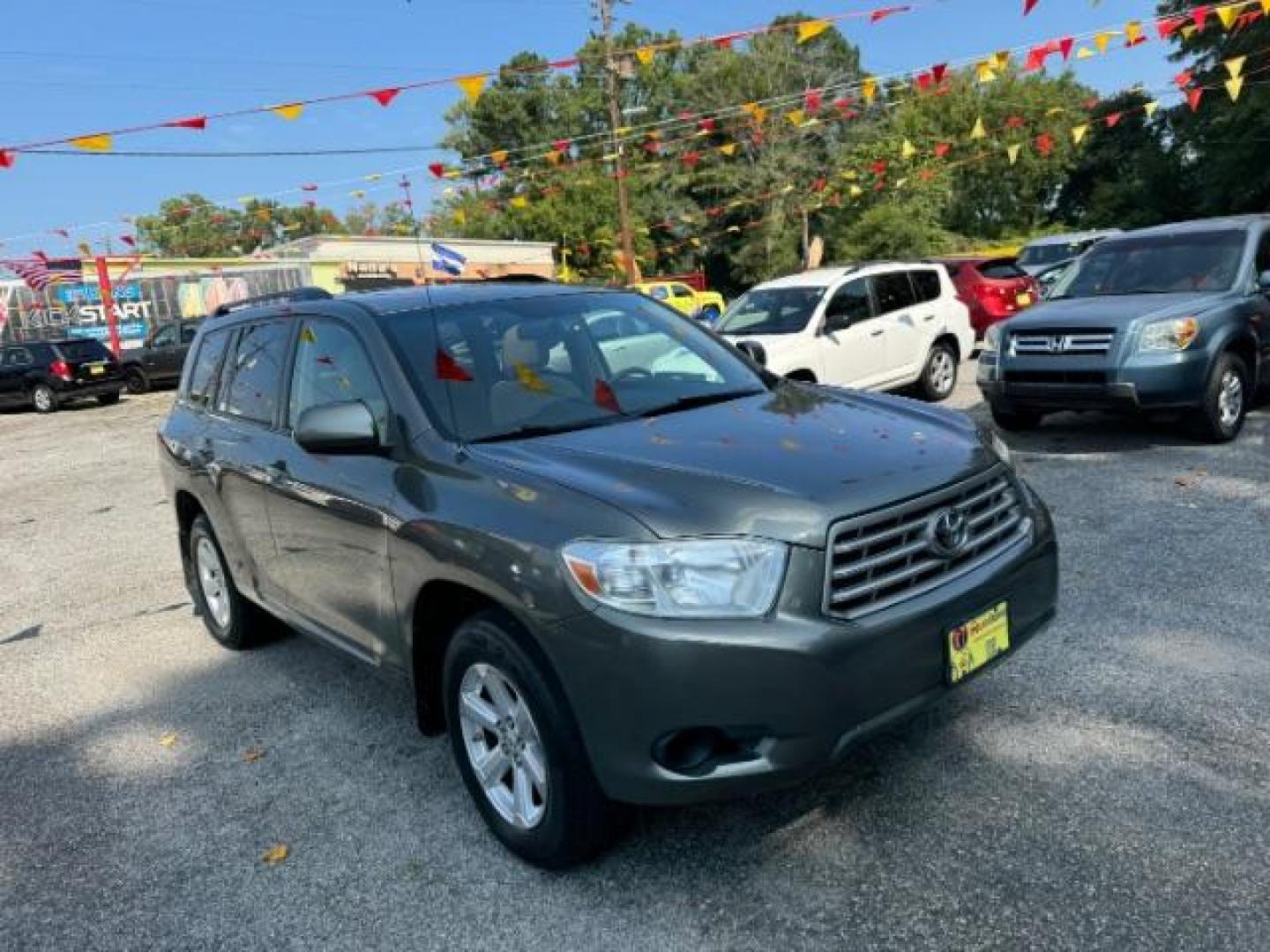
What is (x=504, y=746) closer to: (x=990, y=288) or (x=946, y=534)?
(x=946, y=534)

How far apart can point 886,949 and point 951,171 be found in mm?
52747

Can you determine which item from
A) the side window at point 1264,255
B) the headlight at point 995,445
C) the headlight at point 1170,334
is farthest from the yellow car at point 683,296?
the headlight at point 995,445

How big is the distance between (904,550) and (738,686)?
0.64 m

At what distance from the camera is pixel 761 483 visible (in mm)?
2654

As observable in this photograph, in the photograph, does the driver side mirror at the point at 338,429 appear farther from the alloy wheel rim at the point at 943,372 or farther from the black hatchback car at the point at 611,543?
the alloy wheel rim at the point at 943,372

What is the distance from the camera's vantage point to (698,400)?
11.9 feet

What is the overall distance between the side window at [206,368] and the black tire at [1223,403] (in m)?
6.80

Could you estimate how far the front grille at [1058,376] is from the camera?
24.2ft

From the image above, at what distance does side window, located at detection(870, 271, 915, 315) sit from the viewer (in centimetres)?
1059

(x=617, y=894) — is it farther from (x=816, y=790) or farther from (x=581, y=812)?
(x=816, y=790)

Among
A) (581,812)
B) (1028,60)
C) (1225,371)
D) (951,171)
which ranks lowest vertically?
(581,812)

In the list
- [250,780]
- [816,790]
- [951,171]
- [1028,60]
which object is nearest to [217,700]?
[250,780]

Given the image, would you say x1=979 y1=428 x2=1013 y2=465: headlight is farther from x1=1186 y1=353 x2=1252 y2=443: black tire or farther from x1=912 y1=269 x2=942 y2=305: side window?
x1=912 y1=269 x2=942 y2=305: side window

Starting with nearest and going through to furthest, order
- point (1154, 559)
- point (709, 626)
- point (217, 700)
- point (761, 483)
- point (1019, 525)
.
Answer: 1. point (709, 626)
2. point (761, 483)
3. point (1019, 525)
4. point (217, 700)
5. point (1154, 559)
